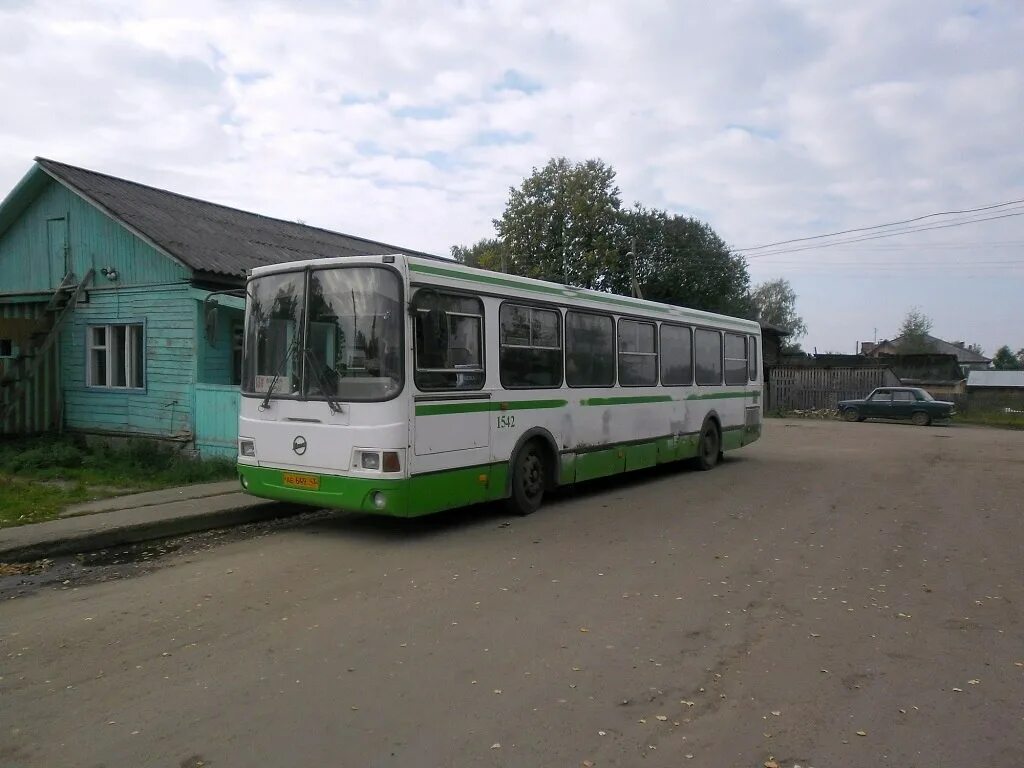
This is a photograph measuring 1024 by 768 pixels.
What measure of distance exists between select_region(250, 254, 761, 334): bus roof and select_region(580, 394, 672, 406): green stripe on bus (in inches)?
52.5

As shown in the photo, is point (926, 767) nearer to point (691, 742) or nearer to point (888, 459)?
point (691, 742)

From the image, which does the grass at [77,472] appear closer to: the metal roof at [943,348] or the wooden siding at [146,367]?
the wooden siding at [146,367]

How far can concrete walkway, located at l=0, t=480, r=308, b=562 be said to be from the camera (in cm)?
796

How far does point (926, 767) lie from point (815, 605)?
2.65 meters

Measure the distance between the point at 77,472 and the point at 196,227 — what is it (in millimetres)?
5698

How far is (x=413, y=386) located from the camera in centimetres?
822

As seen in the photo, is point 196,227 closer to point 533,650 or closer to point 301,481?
point 301,481

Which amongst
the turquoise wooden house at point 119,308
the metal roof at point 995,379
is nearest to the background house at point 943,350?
the metal roof at point 995,379

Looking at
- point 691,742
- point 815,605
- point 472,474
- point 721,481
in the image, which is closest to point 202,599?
point 472,474

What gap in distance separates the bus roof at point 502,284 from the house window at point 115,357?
7.25 meters

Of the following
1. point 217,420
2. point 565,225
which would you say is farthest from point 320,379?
point 565,225

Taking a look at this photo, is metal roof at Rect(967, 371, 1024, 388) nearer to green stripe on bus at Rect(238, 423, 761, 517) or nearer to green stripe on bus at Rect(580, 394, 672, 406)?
green stripe on bus at Rect(580, 394, 672, 406)

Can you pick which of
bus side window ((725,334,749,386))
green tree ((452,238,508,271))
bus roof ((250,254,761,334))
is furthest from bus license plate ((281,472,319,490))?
green tree ((452,238,508,271))

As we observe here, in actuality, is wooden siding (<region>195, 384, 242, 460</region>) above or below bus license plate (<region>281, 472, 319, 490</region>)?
above
